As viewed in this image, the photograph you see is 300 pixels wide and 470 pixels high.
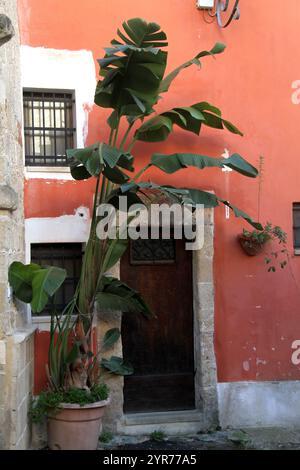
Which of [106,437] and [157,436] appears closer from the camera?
[106,437]

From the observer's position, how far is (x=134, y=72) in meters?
6.06

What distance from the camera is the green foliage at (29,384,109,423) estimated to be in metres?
6.28

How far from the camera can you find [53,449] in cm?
641

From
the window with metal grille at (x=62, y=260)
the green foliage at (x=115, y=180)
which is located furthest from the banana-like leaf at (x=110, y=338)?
the window with metal grille at (x=62, y=260)

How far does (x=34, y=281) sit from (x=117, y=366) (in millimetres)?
1633

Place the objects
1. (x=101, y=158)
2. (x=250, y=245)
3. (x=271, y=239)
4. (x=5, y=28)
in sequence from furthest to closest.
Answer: (x=271, y=239)
(x=250, y=245)
(x=101, y=158)
(x=5, y=28)

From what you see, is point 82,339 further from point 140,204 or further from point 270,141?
point 270,141

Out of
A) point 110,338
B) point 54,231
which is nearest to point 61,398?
point 110,338

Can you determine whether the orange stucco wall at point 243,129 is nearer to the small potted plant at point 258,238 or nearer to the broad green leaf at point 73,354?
the small potted plant at point 258,238

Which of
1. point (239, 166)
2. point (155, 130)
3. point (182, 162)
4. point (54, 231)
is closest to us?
point (182, 162)

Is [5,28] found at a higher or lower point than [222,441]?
higher

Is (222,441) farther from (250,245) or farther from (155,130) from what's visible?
(155,130)

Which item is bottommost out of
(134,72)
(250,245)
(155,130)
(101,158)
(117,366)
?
(117,366)

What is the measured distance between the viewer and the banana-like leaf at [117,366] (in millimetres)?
6898
